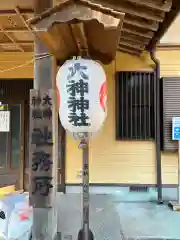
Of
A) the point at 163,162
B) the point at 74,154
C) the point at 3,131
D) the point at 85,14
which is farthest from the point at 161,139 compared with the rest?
the point at 85,14

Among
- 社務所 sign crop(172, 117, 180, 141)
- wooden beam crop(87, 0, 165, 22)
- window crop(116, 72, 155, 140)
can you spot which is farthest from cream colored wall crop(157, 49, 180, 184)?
wooden beam crop(87, 0, 165, 22)

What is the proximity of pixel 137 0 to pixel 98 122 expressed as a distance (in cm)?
221

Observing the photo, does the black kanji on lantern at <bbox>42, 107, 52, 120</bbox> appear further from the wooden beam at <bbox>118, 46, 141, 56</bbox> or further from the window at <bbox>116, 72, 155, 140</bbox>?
the wooden beam at <bbox>118, 46, 141, 56</bbox>

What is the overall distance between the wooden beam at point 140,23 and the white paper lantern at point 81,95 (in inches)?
79.1

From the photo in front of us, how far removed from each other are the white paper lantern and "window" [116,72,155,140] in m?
3.48

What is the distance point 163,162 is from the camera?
693 cm

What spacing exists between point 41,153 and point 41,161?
11 centimetres

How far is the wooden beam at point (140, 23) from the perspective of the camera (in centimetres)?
514

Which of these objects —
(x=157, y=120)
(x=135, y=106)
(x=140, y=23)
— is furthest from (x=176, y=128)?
(x=140, y=23)

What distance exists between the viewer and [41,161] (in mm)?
3992

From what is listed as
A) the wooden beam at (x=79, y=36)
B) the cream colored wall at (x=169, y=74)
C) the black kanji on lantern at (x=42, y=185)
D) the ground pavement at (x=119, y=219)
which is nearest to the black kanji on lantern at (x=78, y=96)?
the wooden beam at (x=79, y=36)

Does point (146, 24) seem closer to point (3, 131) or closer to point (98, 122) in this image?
point (98, 122)

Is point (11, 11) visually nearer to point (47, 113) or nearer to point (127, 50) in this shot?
point (47, 113)

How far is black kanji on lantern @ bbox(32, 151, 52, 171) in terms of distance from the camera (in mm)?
3984
